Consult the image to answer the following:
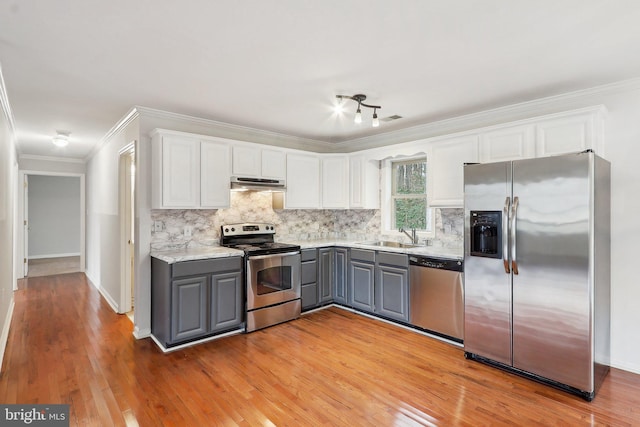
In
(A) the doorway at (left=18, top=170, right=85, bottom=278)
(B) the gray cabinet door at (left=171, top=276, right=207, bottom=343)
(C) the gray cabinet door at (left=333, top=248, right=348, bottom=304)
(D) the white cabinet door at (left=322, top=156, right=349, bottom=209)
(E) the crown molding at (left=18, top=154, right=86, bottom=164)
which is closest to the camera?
(B) the gray cabinet door at (left=171, top=276, right=207, bottom=343)

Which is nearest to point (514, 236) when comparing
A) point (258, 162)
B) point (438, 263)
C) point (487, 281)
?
point (487, 281)

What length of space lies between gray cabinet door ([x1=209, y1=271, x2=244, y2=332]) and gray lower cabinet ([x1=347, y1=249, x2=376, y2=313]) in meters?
1.51

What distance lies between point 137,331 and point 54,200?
26.0 ft

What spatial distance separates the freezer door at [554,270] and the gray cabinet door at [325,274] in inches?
95.5

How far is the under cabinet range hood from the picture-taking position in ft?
13.5

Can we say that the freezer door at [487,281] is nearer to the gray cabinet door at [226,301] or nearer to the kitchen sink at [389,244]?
the kitchen sink at [389,244]

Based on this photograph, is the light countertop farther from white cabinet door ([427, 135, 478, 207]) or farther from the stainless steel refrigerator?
white cabinet door ([427, 135, 478, 207])

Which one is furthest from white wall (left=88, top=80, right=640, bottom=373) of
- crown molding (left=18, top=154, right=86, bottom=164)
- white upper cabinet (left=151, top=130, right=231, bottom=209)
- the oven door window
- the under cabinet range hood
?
crown molding (left=18, top=154, right=86, bottom=164)

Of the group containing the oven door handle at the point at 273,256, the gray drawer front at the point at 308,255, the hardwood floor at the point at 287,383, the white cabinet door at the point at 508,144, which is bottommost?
the hardwood floor at the point at 287,383

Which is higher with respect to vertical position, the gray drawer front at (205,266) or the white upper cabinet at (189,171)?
the white upper cabinet at (189,171)

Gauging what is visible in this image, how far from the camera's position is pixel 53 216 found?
9320 millimetres

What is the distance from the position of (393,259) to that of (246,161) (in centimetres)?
217

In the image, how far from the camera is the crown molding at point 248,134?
3.84m

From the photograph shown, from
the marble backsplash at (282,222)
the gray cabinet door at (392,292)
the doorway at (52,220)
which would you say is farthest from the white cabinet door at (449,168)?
the doorway at (52,220)
